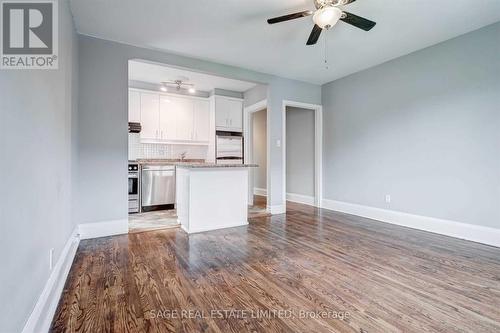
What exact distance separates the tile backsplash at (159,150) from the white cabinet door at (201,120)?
315 mm

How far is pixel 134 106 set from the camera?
196 inches

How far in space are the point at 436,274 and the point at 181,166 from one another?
10.4 feet

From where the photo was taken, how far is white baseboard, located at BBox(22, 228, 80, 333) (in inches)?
49.8

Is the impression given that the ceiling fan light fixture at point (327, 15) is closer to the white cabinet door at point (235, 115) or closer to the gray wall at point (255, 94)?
the gray wall at point (255, 94)

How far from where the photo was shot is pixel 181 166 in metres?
3.56

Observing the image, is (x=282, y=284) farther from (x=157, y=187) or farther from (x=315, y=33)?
(x=157, y=187)

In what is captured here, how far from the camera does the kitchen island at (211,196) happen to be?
334 cm

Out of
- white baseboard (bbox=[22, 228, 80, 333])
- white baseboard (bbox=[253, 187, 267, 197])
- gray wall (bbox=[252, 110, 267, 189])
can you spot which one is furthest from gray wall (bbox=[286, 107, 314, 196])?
white baseboard (bbox=[22, 228, 80, 333])

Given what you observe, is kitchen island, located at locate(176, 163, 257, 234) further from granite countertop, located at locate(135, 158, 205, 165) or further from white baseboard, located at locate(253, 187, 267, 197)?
white baseboard, located at locate(253, 187, 267, 197)

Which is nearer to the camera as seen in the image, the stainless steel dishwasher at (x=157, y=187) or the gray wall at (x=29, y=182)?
the gray wall at (x=29, y=182)

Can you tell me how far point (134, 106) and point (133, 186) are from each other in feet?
5.53

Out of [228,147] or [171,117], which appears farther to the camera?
[228,147]

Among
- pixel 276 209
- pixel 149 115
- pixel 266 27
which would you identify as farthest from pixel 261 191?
pixel 266 27

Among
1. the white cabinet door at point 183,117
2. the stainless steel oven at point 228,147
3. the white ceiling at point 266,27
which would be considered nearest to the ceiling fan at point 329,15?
the white ceiling at point 266,27
